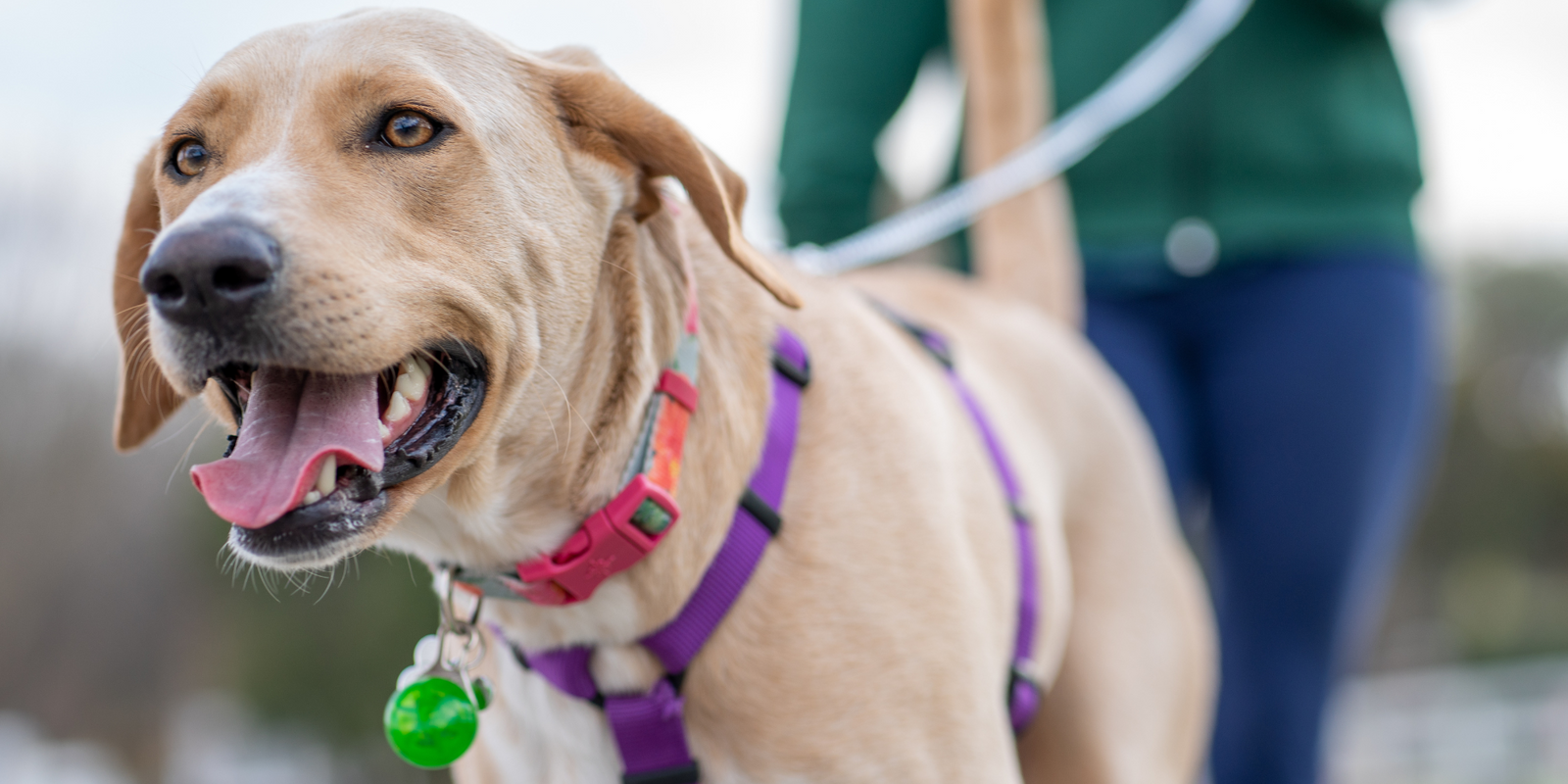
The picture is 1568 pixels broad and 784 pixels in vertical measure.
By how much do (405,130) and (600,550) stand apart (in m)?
0.68

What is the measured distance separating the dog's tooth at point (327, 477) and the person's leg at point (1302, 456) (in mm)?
2341

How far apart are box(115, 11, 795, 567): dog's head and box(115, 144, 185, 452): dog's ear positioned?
155mm

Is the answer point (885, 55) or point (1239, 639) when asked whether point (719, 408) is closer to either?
point (885, 55)

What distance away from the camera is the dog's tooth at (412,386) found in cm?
165

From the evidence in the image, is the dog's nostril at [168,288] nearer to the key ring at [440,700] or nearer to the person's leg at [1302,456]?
the key ring at [440,700]

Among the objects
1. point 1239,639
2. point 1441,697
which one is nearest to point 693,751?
point 1239,639

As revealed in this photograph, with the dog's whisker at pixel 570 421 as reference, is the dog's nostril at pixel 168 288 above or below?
above

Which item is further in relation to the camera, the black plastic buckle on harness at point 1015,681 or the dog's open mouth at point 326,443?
the black plastic buckle on harness at point 1015,681

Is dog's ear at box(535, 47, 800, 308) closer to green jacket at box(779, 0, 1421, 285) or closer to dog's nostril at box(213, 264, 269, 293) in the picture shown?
dog's nostril at box(213, 264, 269, 293)

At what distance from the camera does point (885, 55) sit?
10.7 feet

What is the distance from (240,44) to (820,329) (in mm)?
1060

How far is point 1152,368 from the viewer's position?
322cm

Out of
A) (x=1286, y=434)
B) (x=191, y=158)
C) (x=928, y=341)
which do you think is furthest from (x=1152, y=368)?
(x=191, y=158)

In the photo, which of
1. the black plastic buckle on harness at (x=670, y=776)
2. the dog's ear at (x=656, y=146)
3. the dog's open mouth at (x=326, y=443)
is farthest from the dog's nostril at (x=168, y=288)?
the black plastic buckle on harness at (x=670, y=776)
